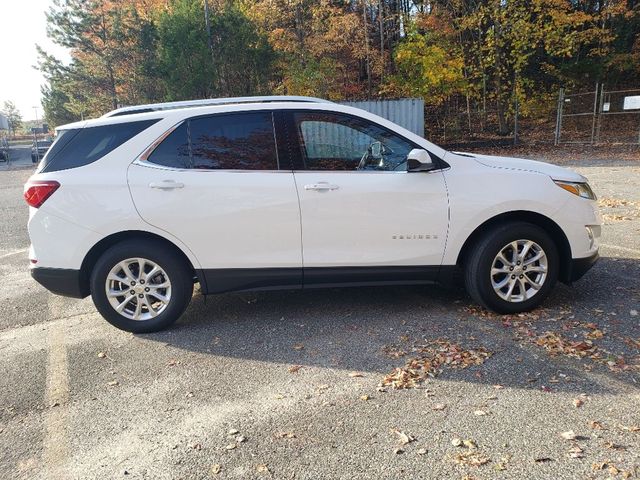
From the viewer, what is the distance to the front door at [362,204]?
412cm

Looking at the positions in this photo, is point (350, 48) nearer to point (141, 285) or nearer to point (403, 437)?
point (141, 285)

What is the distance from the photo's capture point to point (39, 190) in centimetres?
407

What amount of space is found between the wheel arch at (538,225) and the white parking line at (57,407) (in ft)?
10.6

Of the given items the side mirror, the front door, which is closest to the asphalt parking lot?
the front door

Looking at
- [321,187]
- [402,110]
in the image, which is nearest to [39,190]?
[321,187]

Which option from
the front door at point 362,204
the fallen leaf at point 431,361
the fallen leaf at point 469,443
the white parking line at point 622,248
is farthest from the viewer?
the white parking line at point 622,248

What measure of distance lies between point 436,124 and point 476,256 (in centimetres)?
2367

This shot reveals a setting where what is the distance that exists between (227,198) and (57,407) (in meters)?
1.92

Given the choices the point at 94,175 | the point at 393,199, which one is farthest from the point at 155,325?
the point at 393,199

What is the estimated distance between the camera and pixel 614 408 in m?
2.89

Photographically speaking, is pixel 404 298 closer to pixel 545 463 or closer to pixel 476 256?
pixel 476 256

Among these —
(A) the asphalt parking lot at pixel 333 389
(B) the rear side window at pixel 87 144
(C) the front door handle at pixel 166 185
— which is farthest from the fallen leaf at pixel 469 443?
(B) the rear side window at pixel 87 144

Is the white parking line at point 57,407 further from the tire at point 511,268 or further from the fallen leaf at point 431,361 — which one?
the tire at point 511,268

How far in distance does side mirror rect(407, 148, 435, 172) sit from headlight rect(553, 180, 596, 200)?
1165 millimetres
